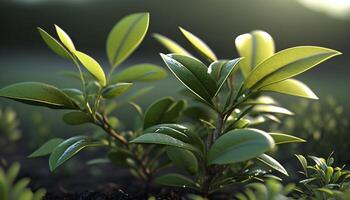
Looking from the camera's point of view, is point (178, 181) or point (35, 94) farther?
point (178, 181)

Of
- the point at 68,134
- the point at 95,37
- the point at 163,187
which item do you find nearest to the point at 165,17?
the point at 95,37

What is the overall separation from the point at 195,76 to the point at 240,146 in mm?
223

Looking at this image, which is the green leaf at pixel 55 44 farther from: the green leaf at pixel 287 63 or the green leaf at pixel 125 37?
the green leaf at pixel 287 63

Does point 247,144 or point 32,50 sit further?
point 32,50

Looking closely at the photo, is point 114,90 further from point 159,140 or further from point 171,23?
point 171,23

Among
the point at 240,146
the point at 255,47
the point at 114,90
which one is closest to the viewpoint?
the point at 240,146

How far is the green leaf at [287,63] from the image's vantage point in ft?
3.19

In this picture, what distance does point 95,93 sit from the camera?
1.16 metres

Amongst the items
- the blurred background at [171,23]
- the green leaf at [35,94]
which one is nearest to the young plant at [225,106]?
the green leaf at [35,94]

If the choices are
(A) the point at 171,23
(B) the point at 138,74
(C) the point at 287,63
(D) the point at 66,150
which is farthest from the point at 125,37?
(A) the point at 171,23

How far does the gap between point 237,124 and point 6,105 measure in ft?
7.17

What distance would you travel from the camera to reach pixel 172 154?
120 centimetres

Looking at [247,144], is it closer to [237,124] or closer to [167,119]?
[237,124]

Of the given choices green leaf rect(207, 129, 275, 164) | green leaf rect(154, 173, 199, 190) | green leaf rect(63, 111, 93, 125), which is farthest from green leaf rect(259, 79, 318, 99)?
green leaf rect(63, 111, 93, 125)
